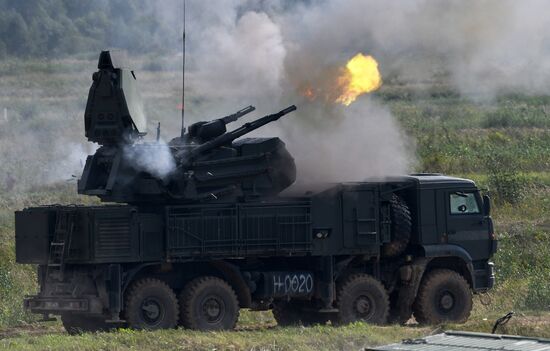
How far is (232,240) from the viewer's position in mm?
24719

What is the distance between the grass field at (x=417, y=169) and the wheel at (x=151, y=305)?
39.2 inches

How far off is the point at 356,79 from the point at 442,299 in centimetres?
470

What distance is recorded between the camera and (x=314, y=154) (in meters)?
27.4

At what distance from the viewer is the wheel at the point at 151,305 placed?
78.8 feet

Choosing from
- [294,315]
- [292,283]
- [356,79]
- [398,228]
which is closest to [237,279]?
[292,283]

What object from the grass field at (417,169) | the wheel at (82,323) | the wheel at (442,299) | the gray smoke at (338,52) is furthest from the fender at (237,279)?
the wheel at (442,299)

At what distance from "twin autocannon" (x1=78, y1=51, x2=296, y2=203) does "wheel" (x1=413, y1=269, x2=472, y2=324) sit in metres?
3.29

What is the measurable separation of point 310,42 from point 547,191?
49.6ft

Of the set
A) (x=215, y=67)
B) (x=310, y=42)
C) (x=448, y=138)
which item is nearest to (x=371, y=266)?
(x=310, y=42)

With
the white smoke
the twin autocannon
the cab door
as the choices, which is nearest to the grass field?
the cab door

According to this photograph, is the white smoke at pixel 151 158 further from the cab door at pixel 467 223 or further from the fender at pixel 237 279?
the cab door at pixel 467 223

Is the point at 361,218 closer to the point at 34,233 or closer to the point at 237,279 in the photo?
the point at 237,279

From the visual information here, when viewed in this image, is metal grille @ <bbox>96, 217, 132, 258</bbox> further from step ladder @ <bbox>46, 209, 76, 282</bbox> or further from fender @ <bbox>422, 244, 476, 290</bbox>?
fender @ <bbox>422, 244, 476, 290</bbox>

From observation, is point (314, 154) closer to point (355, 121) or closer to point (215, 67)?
point (355, 121)
